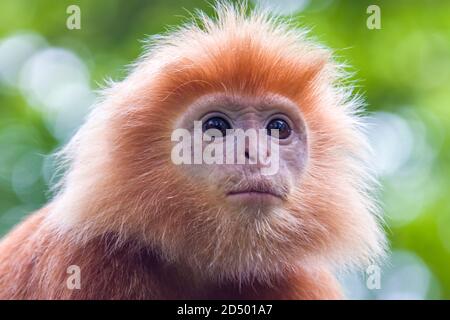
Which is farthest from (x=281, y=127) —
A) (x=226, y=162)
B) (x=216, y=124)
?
(x=226, y=162)

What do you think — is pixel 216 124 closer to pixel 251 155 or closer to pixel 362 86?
pixel 251 155

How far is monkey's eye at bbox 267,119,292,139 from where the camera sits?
4.46 m

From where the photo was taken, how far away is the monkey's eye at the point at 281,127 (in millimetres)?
4465

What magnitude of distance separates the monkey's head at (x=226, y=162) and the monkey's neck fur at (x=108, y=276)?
9cm

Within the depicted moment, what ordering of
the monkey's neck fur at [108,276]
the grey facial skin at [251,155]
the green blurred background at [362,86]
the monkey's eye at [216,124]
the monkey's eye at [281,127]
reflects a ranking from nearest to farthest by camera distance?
the grey facial skin at [251,155]
the monkey's neck fur at [108,276]
the monkey's eye at [216,124]
the monkey's eye at [281,127]
the green blurred background at [362,86]

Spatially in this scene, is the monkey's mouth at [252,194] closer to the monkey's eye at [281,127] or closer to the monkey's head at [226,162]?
the monkey's head at [226,162]

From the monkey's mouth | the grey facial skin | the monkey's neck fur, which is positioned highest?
the grey facial skin

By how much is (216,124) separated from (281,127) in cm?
39

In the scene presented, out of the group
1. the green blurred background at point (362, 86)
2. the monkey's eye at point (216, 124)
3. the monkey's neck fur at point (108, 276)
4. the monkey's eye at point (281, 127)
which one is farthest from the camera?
the green blurred background at point (362, 86)

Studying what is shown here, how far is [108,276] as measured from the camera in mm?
4176

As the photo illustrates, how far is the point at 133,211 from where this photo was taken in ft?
14.1

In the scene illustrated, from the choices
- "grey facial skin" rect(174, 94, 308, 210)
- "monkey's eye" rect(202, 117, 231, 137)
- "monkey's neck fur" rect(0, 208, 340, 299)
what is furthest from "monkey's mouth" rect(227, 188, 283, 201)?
"monkey's neck fur" rect(0, 208, 340, 299)

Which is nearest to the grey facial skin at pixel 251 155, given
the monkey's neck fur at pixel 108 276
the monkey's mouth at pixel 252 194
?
the monkey's mouth at pixel 252 194

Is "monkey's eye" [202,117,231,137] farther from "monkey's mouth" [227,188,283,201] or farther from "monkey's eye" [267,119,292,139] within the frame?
"monkey's mouth" [227,188,283,201]
